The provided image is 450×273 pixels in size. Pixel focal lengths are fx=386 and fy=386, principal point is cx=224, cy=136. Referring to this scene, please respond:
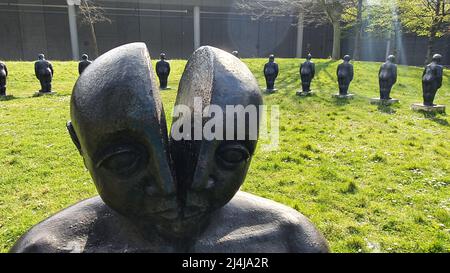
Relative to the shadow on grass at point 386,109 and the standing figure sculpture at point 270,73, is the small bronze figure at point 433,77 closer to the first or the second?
the shadow on grass at point 386,109

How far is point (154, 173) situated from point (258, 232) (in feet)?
2.48

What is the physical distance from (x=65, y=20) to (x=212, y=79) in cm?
3146

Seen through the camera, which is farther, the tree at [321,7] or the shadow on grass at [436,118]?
the tree at [321,7]

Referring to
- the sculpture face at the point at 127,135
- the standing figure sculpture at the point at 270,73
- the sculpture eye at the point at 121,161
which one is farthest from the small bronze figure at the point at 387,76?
the sculpture eye at the point at 121,161

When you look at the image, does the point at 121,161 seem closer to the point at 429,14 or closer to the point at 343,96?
the point at 343,96

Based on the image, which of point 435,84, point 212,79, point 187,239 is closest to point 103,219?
point 187,239

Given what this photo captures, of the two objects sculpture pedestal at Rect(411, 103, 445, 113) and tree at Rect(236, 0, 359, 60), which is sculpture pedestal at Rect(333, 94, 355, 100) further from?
tree at Rect(236, 0, 359, 60)

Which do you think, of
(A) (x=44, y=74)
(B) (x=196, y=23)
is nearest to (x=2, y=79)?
(A) (x=44, y=74)

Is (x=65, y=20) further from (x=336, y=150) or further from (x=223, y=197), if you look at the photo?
(x=223, y=197)

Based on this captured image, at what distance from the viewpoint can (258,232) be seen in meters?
2.10

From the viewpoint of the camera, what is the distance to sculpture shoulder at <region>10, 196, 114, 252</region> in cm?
193

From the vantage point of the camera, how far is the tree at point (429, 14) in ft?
78.4

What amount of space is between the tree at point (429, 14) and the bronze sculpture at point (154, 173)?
1028 inches

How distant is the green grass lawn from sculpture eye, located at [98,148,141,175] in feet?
11.5
